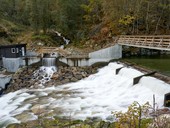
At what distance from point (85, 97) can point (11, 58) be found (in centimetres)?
1413

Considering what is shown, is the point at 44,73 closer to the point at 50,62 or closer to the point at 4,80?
the point at 50,62

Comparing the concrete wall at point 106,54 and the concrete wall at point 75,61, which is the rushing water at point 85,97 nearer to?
the concrete wall at point 75,61

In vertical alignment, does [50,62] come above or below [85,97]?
above

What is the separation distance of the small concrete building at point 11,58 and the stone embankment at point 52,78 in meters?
1.49

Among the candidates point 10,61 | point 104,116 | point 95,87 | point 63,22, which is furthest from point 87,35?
point 104,116

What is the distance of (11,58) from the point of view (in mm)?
29188

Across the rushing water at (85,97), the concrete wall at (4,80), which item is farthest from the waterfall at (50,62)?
the rushing water at (85,97)

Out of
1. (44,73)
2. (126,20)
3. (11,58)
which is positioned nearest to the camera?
(44,73)

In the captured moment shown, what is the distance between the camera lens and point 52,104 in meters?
17.8

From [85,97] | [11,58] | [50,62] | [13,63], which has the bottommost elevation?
[85,97]

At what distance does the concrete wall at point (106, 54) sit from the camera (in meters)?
28.7

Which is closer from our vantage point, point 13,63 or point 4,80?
point 4,80

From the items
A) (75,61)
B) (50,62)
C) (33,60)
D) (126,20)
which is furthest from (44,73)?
(126,20)

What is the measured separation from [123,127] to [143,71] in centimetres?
1653
